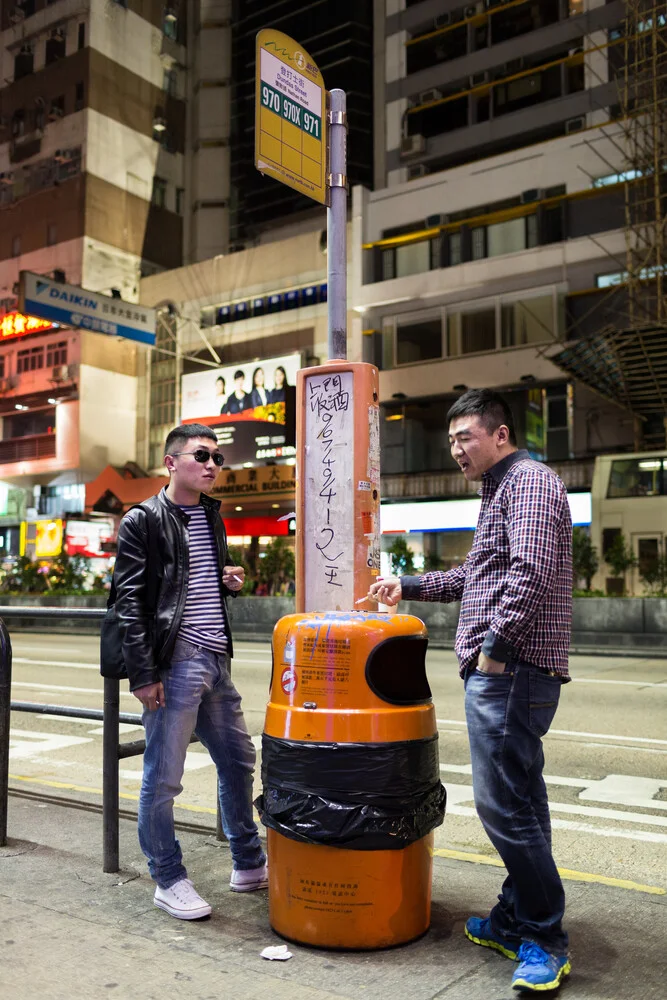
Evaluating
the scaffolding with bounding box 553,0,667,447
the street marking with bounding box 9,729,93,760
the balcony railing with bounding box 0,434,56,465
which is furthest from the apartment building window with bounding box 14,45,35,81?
the street marking with bounding box 9,729,93,760

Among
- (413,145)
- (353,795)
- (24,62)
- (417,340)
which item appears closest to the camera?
(353,795)

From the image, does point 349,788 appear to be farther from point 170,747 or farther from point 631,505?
point 631,505

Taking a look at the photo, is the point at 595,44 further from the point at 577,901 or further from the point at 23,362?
the point at 577,901

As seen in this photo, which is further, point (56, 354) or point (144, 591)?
point (56, 354)

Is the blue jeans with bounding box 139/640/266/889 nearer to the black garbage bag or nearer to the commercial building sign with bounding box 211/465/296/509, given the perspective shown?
the black garbage bag

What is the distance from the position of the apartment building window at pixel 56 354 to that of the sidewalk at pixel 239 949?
42.5m

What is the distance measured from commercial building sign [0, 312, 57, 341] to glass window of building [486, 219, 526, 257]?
71.5 ft

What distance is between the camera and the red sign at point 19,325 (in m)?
45.5

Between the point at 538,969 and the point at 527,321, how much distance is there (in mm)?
31333

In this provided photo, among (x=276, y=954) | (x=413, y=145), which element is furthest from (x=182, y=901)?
(x=413, y=145)

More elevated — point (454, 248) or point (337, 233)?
point (454, 248)

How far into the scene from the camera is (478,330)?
3431 centimetres

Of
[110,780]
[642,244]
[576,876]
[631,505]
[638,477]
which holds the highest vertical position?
[642,244]

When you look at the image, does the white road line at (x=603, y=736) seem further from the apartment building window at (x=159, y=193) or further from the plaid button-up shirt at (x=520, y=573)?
the apartment building window at (x=159, y=193)
